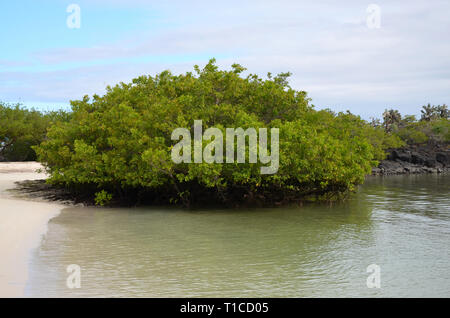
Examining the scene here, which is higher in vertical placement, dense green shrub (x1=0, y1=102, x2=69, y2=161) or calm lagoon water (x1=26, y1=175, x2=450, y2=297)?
dense green shrub (x1=0, y1=102, x2=69, y2=161)

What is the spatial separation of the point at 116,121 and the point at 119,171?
6.07 ft

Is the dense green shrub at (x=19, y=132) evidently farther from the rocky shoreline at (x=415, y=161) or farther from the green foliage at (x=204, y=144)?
the rocky shoreline at (x=415, y=161)

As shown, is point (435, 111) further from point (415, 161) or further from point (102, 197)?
point (102, 197)

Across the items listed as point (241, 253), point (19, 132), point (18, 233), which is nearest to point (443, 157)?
point (19, 132)

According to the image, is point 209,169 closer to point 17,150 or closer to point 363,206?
point 363,206

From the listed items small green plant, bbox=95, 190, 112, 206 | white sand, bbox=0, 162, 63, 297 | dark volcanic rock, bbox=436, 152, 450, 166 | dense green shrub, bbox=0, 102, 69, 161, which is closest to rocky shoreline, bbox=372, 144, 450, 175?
dark volcanic rock, bbox=436, 152, 450, 166

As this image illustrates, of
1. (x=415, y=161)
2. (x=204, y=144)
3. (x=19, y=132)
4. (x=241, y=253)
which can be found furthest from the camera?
(x=415, y=161)

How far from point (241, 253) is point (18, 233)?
5466 mm

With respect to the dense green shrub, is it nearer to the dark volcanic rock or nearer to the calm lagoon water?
the calm lagoon water

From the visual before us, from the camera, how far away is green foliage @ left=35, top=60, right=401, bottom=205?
1515 centimetres

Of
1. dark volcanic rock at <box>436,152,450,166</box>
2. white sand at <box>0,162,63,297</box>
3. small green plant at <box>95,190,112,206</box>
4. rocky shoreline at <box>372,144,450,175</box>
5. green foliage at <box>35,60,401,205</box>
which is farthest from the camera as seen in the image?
dark volcanic rock at <box>436,152,450,166</box>

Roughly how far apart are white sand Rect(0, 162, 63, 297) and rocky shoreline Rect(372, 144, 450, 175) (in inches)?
1431

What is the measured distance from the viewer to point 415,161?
177 feet

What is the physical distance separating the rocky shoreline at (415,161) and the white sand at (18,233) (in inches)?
1431
